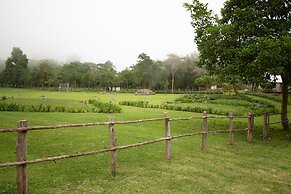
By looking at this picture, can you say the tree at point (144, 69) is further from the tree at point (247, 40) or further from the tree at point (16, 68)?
the tree at point (247, 40)

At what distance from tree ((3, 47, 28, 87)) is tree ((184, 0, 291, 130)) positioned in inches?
3174

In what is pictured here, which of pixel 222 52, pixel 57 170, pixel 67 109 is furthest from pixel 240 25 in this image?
pixel 67 109

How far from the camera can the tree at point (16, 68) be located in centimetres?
8256

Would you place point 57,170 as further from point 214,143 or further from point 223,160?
point 214,143

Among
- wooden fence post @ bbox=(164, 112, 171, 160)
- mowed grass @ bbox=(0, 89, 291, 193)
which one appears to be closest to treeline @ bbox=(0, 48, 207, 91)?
mowed grass @ bbox=(0, 89, 291, 193)

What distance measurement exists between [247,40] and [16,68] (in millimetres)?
84224

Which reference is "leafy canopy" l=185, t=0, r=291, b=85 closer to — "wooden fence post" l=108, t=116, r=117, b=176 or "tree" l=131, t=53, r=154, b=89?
"wooden fence post" l=108, t=116, r=117, b=176

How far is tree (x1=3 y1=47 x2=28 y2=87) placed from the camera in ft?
271

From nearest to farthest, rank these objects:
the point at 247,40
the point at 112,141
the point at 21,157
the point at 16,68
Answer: the point at 21,157 < the point at 112,141 < the point at 247,40 < the point at 16,68

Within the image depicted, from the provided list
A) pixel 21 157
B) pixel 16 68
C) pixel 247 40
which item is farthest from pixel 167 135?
pixel 16 68

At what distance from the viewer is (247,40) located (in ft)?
46.7

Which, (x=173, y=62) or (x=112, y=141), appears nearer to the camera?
(x=112, y=141)

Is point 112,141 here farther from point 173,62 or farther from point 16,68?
point 16,68

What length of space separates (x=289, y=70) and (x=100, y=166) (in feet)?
38.3
